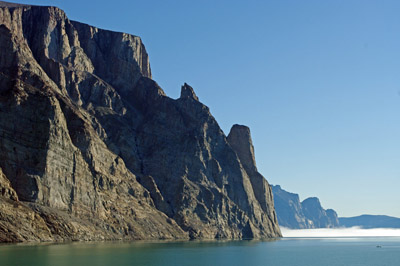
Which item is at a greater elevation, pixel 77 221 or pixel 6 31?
pixel 6 31

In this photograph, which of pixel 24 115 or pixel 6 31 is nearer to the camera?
pixel 24 115

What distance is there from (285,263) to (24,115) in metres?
89.4

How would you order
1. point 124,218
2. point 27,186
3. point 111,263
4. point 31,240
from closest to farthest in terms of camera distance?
point 111,263 → point 31,240 → point 27,186 → point 124,218

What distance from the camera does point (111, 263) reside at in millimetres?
78188

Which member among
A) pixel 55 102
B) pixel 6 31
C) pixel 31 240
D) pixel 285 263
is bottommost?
pixel 285 263

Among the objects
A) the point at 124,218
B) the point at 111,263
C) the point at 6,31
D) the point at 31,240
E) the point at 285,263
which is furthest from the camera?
the point at 6,31

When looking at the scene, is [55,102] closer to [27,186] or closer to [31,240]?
[27,186]

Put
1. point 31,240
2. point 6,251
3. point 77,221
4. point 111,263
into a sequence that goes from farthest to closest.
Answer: point 77,221 < point 31,240 < point 6,251 < point 111,263

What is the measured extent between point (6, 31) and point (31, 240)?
10396 cm

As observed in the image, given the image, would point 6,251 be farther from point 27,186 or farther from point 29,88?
point 29,88

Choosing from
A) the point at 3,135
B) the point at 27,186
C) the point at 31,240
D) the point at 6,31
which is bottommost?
the point at 31,240

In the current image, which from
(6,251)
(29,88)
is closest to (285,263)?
(6,251)

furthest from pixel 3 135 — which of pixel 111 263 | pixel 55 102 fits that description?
pixel 111 263

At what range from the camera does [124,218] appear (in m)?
170
